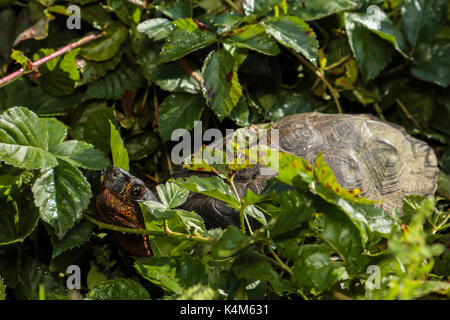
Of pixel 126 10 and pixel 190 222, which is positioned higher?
pixel 126 10

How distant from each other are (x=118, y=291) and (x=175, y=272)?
0.38 ft

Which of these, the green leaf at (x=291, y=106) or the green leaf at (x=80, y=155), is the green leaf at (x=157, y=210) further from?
the green leaf at (x=291, y=106)

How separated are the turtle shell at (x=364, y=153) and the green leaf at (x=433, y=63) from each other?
275 millimetres

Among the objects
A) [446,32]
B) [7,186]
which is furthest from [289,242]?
[446,32]

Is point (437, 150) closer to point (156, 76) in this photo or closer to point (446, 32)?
point (446, 32)

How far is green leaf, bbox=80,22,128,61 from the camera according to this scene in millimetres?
1514

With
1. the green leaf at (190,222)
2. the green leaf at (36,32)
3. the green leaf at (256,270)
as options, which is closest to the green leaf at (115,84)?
the green leaf at (36,32)

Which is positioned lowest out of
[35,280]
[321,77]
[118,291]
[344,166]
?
[35,280]

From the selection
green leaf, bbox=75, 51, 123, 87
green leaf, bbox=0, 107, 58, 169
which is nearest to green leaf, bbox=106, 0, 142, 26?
green leaf, bbox=75, 51, 123, 87

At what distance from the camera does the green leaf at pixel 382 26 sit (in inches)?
60.8

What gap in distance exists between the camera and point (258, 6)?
4.63 ft

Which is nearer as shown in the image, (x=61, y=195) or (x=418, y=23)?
(x=61, y=195)

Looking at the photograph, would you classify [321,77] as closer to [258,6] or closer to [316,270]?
[258,6]

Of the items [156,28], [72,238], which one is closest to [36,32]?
[156,28]
